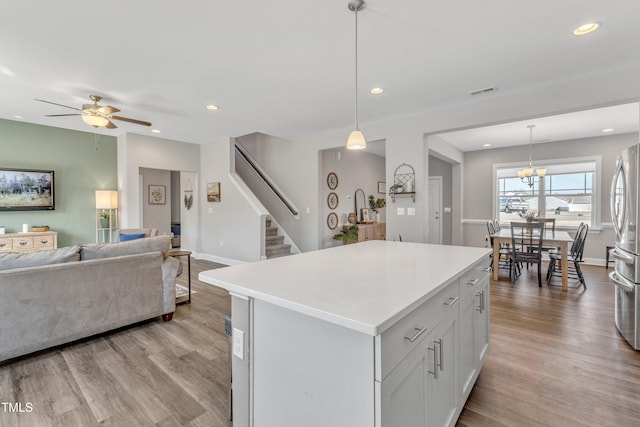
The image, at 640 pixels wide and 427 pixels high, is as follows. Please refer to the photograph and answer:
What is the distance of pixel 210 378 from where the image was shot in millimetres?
2109

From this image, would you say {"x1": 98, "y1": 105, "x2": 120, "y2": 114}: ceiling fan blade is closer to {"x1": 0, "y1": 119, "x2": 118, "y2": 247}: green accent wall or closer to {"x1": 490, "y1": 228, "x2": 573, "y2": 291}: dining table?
{"x1": 0, "y1": 119, "x2": 118, "y2": 247}: green accent wall

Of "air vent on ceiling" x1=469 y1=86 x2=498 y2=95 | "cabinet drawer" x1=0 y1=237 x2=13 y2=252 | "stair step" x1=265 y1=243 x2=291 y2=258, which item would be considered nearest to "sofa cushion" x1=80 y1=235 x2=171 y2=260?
"stair step" x1=265 y1=243 x2=291 y2=258


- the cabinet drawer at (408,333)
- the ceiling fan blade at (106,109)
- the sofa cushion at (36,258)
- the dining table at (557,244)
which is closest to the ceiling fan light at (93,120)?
the ceiling fan blade at (106,109)

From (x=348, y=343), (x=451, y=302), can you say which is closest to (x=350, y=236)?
(x=451, y=302)

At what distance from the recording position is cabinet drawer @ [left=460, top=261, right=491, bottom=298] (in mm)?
1712

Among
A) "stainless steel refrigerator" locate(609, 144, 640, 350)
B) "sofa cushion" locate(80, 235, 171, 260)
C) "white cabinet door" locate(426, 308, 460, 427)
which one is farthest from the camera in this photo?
"sofa cushion" locate(80, 235, 171, 260)

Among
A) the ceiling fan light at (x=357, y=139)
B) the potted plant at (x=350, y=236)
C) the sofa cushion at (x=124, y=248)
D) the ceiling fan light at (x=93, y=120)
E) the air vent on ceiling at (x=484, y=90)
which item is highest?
the air vent on ceiling at (x=484, y=90)

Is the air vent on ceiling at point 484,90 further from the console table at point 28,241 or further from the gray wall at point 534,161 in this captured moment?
the console table at point 28,241

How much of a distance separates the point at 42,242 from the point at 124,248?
3.36 metres

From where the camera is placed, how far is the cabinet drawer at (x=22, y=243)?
4.64m

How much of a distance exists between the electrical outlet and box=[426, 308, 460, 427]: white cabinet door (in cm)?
83

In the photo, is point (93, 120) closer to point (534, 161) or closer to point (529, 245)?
point (529, 245)

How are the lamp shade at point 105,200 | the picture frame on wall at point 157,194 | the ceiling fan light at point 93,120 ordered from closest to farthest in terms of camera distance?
the ceiling fan light at point 93,120, the lamp shade at point 105,200, the picture frame on wall at point 157,194

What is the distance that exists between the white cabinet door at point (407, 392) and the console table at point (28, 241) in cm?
584
